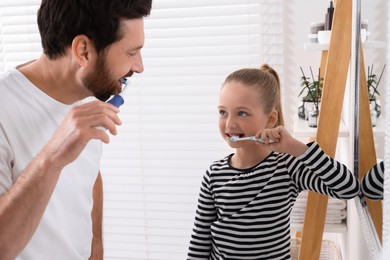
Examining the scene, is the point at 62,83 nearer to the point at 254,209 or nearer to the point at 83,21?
the point at 83,21

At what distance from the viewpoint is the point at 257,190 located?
1404mm

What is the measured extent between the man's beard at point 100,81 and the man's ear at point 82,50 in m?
0.03

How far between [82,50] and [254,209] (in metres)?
0.63

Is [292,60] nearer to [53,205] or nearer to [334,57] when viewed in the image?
[334,57]

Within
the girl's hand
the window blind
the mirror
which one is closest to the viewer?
the mirror

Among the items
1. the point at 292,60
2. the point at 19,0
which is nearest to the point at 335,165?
the point at 292,60

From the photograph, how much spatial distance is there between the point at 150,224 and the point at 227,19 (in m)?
1.07

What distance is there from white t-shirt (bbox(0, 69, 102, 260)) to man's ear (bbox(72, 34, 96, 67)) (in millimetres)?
117

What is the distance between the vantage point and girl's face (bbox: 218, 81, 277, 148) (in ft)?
4.62

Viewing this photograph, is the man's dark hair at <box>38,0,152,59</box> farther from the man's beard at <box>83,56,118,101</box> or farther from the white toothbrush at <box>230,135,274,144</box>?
the white toothbrush at <box>230,135,274,144</box>

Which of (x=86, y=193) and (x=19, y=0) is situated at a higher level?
(x=19, y=0)

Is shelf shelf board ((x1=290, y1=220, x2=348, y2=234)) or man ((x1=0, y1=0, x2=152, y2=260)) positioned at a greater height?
man ((x1=0, y1=0, x2=152, y2=260))

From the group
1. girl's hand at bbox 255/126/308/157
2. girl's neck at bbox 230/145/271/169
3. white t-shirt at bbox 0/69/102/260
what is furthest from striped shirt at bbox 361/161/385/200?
white t-shirt at bbox 0/69/102/260

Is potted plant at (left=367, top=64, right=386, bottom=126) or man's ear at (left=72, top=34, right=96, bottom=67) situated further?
man's ear at (left=72, top=34, right=96, bottom=67)
